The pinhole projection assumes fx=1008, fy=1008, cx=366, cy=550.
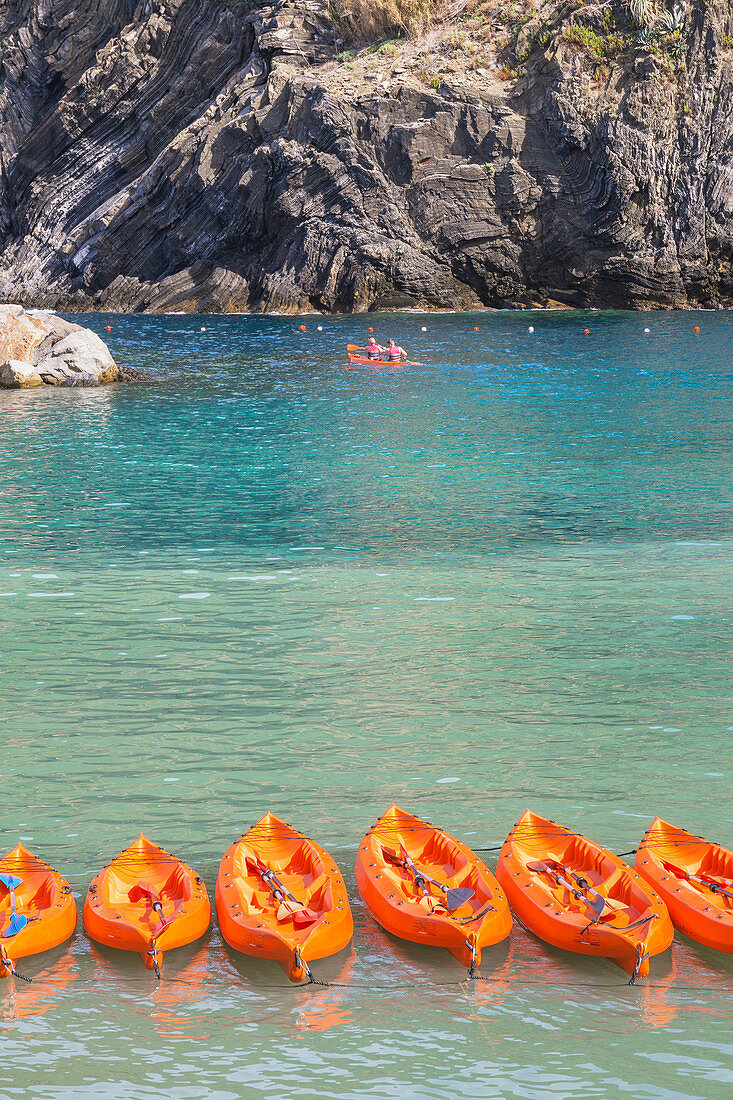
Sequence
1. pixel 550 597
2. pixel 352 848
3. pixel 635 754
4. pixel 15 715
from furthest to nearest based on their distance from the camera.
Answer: pixel 550 597
pixel 15 715
pixel 635 754
pixel 352 848

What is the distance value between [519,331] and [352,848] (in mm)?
48371

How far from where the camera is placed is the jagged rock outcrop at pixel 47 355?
36656 mm

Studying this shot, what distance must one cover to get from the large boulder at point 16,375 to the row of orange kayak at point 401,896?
3137cm

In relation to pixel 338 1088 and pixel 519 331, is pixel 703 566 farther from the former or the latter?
pixel 519 331

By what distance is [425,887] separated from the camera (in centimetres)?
772

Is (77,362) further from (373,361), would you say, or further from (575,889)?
(575,889)

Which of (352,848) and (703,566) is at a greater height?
(703,566)

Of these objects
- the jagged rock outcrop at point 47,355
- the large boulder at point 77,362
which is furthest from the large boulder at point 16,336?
the large boulder at point 77,362

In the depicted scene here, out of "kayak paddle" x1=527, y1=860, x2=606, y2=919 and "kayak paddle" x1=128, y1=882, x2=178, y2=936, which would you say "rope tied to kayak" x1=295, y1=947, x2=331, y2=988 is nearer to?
"kayak paddle" x1=128, y1=882, x2=178, y2=936

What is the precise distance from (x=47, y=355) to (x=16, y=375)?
2.20 meters

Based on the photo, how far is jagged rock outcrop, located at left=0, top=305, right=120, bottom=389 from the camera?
36656mm

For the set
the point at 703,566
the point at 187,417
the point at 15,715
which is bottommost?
the point at 15,715

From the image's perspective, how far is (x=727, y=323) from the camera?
55688mm

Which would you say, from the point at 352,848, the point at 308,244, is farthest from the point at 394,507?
the point at 308,244
